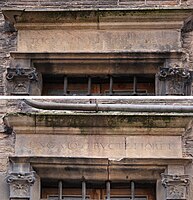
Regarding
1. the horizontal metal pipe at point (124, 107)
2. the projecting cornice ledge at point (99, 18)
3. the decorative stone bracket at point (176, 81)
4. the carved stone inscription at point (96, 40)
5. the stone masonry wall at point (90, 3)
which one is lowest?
the horizontal metal pipe at point (124, 107)

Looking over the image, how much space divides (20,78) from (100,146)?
1407 mm

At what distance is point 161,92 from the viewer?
10.0 meters

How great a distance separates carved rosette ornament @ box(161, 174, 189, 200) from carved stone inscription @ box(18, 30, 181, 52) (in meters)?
1.75

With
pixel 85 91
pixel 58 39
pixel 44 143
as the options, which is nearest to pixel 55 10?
pixel 58 39

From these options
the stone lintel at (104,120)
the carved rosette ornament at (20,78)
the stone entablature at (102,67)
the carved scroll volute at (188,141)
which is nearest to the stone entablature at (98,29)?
the stone entablature at (102,67)

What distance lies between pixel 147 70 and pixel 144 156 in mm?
1292

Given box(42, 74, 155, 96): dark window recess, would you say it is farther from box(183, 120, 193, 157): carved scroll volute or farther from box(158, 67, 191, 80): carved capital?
box(183, 120, 193, 157): carved scroll volute

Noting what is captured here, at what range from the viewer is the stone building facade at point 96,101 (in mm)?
9414

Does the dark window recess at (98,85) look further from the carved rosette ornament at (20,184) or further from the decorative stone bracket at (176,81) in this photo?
the carved rosette ornament at (20,184)

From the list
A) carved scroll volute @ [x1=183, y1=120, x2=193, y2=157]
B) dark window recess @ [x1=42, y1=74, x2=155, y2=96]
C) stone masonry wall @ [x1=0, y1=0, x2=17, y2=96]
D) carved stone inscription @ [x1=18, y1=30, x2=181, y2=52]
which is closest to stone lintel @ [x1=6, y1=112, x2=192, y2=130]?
carved scroll volute @ [x1=183, y1=120, x2=193, y2=157]

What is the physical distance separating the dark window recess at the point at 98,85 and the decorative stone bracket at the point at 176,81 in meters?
0.30

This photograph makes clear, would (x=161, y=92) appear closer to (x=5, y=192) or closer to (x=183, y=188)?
(x=183, y=188)

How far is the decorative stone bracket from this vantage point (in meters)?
9.92

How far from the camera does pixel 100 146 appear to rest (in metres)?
9.49
